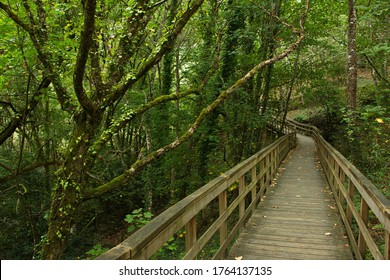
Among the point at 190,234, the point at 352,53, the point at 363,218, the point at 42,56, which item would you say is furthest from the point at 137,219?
the point at 352,53

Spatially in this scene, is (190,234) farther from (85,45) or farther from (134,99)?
(134,99)

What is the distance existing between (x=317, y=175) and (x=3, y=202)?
12016 mm

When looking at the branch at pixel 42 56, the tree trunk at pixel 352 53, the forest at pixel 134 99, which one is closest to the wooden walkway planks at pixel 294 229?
the forest at pixel 134 99

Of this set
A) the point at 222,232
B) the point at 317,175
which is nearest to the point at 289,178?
the point at 317,175

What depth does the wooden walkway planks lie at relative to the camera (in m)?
4.70

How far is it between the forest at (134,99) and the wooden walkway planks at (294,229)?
1805 mm

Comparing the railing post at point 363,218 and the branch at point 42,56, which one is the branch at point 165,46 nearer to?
the branch at point 42,56

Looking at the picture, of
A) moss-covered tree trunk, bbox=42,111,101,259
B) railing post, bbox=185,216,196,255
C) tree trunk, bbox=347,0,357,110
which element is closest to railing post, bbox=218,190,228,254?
railing post, bbox=185,216,196,255

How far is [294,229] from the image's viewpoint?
577 centimetres

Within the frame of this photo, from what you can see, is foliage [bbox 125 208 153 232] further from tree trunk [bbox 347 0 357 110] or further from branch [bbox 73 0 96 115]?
tree trunk [bbox 347 0 357 110]

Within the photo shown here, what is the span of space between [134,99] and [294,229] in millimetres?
10592

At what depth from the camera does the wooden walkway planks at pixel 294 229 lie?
4.70 metres
